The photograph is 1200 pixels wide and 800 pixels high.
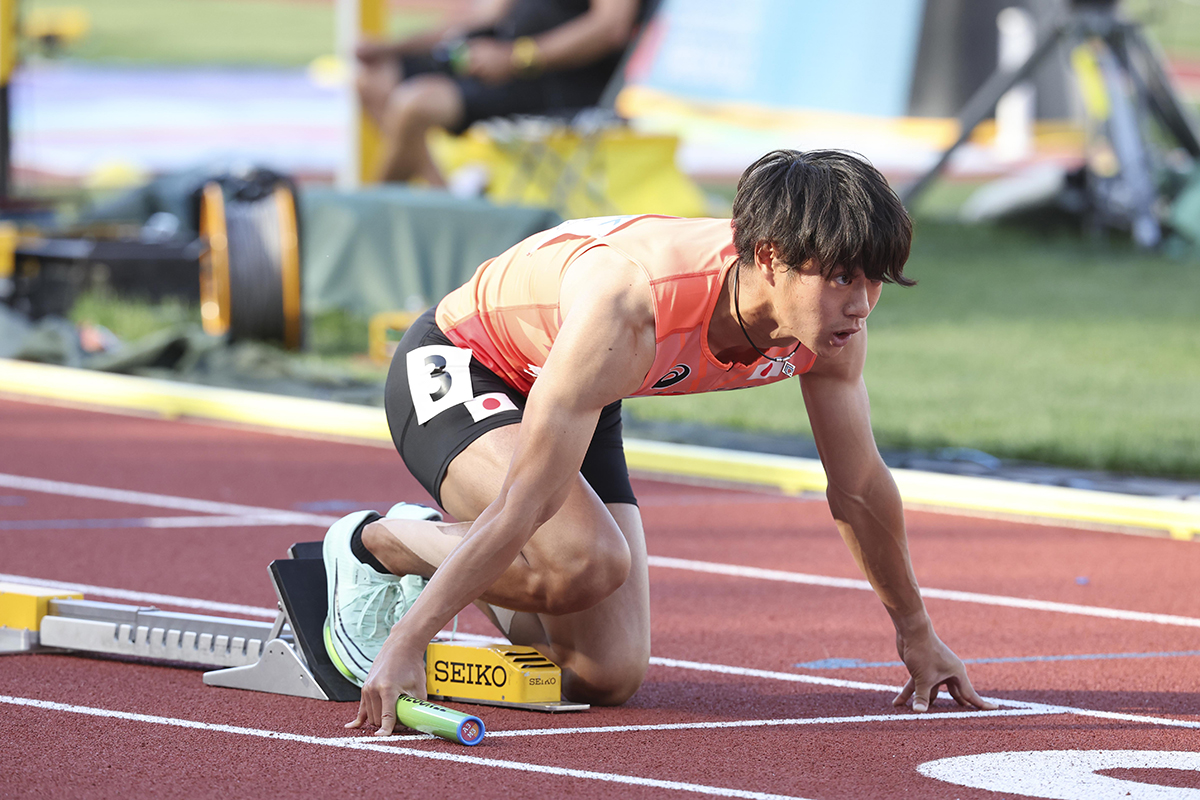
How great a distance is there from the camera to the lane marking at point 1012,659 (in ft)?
13.5

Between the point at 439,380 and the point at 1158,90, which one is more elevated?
the point at 1158,90

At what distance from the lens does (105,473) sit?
21.0 ft

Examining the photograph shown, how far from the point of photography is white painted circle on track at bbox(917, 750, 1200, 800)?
3082 millimetres

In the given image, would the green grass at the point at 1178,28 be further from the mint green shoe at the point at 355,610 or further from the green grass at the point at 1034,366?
the mint green shoe at the point at 355,610

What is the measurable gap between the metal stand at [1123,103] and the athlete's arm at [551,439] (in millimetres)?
9991

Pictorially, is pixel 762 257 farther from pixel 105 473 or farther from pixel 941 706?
pixel 105 473

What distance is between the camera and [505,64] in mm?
10172

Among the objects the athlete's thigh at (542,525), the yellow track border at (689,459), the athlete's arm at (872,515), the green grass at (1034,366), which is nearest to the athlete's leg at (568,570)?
the athlete's thigh at (542,525)

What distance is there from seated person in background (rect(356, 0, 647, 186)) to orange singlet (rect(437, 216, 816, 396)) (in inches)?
260

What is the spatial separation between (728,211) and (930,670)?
1007 cm

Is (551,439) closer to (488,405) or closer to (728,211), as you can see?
(488,405)

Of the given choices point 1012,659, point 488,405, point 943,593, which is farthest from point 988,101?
point 488,405

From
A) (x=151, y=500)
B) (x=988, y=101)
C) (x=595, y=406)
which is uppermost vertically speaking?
(x=988, y=101)

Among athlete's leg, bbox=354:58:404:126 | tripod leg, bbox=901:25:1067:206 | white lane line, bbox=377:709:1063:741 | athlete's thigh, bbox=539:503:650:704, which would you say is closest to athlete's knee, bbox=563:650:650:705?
athlete's thigh, bbox=539:503:650:704
